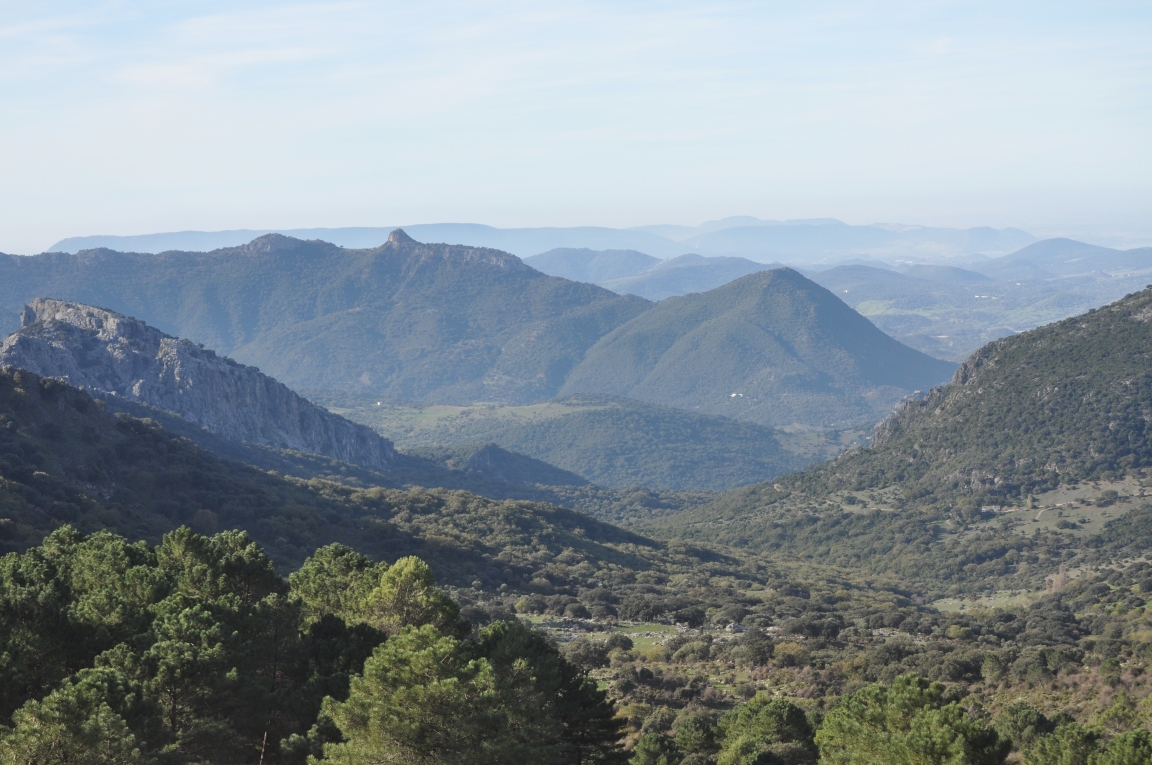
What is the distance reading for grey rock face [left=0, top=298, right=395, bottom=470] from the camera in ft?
543

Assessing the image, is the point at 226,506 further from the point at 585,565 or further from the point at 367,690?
the point at 367,690

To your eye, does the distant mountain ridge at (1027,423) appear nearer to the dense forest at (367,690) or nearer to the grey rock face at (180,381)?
the grey rock face at (180,381)

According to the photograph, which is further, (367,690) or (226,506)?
(226,506)

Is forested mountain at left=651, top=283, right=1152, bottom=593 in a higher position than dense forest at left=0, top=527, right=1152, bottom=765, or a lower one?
lower

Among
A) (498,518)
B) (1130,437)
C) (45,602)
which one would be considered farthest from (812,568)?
(45,602)

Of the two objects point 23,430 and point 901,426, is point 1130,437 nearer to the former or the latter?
point 901,426

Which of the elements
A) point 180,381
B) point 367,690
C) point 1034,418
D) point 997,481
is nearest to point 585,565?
point 367,690

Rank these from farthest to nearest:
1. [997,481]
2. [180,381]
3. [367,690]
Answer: [180,381]
[997,481]
[367,690]

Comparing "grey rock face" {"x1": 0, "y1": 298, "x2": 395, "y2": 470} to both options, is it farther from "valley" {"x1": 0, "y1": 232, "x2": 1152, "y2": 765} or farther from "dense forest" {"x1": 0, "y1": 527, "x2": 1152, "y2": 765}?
"dense forest" {"x1": 0, "y1": 527, "x2": 1152, "y2": 765}

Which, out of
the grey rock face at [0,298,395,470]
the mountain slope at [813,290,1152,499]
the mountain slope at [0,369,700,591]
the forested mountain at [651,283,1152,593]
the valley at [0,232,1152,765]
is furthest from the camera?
the grey rock face at [0,298,395,470]

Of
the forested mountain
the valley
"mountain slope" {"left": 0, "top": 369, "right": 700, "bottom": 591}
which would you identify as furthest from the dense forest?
the forested mountain

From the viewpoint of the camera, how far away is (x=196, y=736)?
96.7 ft

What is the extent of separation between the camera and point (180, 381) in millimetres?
174000

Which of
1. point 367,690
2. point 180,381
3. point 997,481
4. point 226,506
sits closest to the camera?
point 367,690
